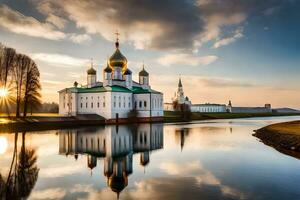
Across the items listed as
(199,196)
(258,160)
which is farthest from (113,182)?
(258,160)

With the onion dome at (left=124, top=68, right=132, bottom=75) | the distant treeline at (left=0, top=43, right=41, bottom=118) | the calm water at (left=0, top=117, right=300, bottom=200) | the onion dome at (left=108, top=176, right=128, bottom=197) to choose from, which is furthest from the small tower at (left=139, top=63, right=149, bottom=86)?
the onion dome at (left=108, top=176, right=128, bottom=197)

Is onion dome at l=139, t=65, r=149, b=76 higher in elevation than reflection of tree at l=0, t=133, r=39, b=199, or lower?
higher

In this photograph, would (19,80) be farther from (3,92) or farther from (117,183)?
(117,183)

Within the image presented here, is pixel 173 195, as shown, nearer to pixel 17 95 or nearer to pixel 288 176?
pixel 288 176

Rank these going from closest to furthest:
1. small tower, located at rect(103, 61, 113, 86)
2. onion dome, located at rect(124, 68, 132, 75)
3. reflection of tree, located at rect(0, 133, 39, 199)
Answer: reflection of tree, located at rect(0, 133, 39, 199) < small tower, located at rect(103, 61, 113, 86) < onion dome, located at rect(124, 68, 132, 75)

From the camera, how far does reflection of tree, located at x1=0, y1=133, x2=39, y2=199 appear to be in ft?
35.6

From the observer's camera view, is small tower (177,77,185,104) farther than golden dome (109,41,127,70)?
Yes

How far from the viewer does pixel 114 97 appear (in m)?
61.4

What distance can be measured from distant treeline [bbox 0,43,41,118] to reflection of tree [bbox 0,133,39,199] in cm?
3222

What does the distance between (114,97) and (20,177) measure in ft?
158

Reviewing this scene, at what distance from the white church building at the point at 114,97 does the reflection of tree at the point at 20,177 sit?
4124cm

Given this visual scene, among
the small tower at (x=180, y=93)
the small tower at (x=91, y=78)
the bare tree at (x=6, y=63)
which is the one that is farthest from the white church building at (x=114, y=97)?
the small tower at (x=180, y=93)

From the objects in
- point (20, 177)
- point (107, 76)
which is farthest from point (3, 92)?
point (20, 177)

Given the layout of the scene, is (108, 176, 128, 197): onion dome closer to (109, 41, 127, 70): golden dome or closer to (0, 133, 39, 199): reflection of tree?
(0, 133, 39, 199): reflection of tree
